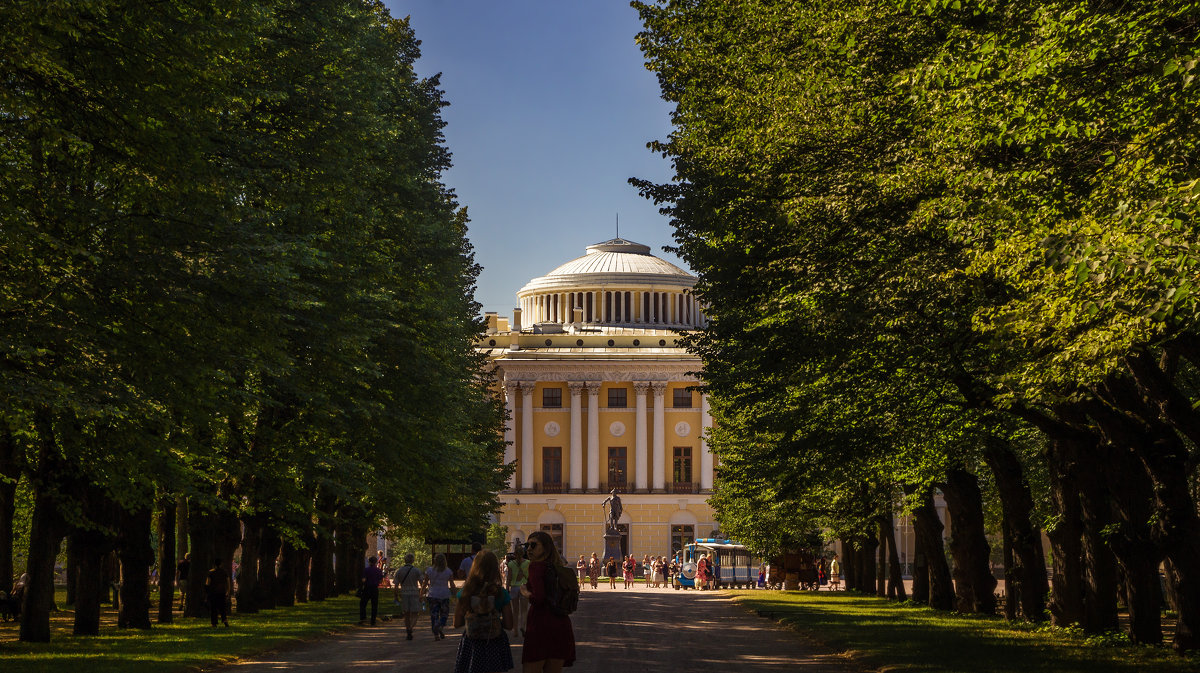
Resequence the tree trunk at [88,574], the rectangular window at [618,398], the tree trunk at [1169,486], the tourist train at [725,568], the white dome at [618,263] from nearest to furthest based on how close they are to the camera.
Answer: the tree trunk at [1169,486] < the tree trunk at [88,574] < the tourist train at [725,568] < the rectangular window at [618,398] < the white dome at [618,263]

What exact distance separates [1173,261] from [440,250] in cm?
2978

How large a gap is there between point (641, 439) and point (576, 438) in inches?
230

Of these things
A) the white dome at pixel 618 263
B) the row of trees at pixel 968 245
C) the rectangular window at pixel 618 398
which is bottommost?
the row of trees at pixel 968 245

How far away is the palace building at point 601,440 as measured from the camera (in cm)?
13000

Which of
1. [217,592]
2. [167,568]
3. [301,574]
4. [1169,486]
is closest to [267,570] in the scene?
[301,574]

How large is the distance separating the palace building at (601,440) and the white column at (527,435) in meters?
0.09

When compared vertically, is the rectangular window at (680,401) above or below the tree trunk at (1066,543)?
above

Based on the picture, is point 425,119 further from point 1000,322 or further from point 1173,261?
point 1173,261

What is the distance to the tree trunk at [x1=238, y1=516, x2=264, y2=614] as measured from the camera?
127ft

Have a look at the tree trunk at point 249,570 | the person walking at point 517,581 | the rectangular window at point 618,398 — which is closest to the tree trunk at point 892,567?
the person walking at point 517,581

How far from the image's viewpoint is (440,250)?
135ft

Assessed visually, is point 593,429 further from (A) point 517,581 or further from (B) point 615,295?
(A) point 517,581

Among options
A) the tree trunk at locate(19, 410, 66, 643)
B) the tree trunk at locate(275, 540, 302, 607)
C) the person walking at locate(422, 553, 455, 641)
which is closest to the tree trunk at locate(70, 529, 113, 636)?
the tree trunk at locate(19, 410, 66, 643)

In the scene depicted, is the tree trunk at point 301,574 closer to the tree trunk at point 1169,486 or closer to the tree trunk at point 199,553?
the tree trunk at point 199,553
